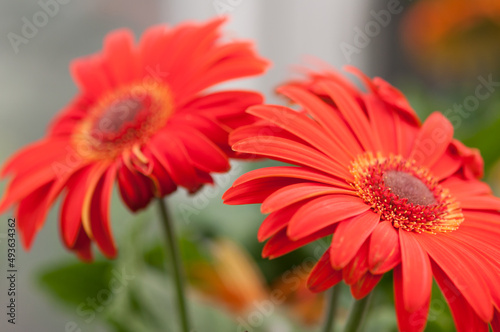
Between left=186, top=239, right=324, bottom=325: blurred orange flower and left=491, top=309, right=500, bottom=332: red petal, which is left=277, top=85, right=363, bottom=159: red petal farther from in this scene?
left=186, top=239, right=324, bottom=325: blurred orange flower

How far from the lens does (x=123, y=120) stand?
416 mm

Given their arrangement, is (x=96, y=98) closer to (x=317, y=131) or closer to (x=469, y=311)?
(x=317, y=131)

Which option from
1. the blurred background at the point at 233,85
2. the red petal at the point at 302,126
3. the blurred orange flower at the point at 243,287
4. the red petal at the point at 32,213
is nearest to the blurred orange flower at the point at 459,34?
the blurred background at the point at 233,85

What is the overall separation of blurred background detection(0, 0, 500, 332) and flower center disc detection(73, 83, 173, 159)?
87mm

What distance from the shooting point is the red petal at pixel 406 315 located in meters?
0.24

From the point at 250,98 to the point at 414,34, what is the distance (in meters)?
0.92

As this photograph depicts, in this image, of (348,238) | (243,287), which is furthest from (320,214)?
(243,287)

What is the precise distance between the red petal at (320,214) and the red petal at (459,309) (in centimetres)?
6

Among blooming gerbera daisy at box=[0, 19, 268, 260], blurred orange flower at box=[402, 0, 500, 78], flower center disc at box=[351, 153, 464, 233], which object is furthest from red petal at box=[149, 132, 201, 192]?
blurred orange flower at box=[402, 0, 500, 78]

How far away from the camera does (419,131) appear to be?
1.17 feet

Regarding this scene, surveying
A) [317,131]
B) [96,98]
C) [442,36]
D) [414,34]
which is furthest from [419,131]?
[414,34]

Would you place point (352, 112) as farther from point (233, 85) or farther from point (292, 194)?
point (233, 85)

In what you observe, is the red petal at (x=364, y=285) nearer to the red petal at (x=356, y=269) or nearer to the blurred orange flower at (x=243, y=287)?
the red petal at (x=356, y=269)

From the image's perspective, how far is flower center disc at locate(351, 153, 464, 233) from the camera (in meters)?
0.30
